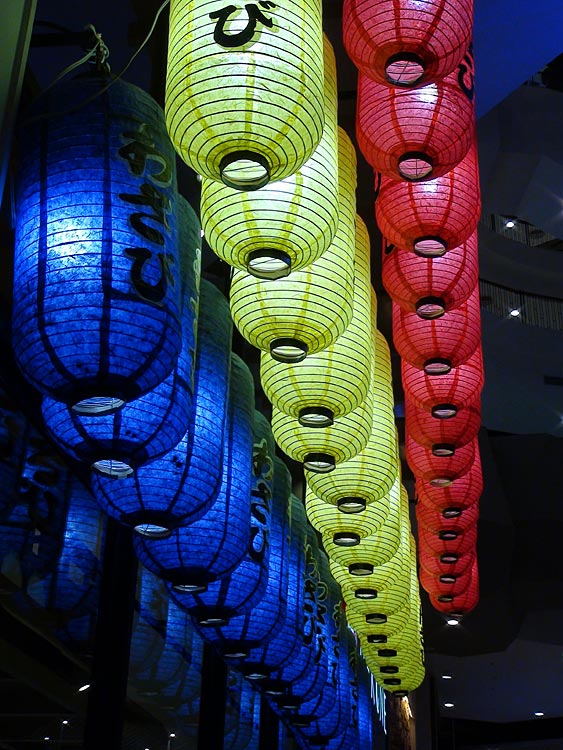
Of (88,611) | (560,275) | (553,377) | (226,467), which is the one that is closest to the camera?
(226,467)

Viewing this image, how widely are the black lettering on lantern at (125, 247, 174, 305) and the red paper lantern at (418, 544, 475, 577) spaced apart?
550cm

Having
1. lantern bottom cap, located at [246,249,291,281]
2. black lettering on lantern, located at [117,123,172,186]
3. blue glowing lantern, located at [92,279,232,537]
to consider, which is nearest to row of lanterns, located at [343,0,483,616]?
lantern bottom cap, located at [246,249,291,281]

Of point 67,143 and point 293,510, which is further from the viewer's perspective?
point 293,510

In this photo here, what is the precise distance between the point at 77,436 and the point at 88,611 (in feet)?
5.61

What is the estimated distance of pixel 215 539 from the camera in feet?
9.52

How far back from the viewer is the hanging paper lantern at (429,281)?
4168 mm

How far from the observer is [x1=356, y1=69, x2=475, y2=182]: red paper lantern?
3.33 metres

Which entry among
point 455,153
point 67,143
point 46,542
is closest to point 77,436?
point 67,143

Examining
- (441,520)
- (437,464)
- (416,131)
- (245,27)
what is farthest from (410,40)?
(441,520)

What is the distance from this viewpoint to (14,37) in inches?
94.3

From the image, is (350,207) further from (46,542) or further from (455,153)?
(46,542)

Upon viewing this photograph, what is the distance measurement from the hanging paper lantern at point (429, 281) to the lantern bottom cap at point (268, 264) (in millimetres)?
1489

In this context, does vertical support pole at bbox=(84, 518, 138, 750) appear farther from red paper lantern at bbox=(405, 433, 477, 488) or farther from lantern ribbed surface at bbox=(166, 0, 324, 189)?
red paper lantern at bbox=(405, 433, 477, 488)

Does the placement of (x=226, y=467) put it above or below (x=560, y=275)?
below
